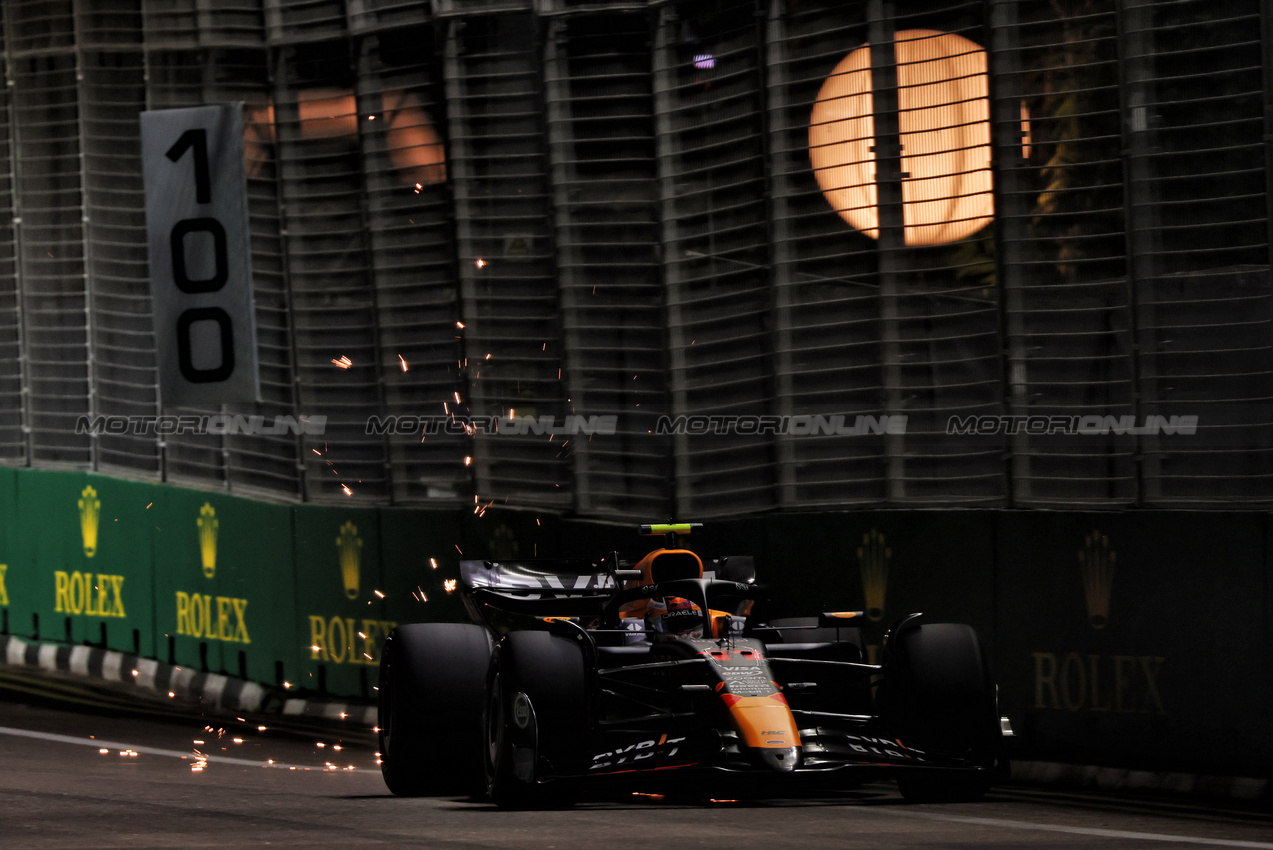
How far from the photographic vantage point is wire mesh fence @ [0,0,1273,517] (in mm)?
10383

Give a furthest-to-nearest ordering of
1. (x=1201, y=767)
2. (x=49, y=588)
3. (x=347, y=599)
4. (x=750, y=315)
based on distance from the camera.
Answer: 1. (x=49, y=588)
2. (x=347, y=599)
3. (x=750, y=315)
4. (x=1201, y=767)

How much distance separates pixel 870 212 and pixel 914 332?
0.75 metres

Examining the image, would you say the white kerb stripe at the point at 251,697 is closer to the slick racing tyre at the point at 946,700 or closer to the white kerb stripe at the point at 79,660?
the white kerb stripe at the point at 79,660

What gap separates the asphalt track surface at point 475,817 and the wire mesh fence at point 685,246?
1.92 m

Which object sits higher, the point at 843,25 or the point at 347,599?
the point at 843,25

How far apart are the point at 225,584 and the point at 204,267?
2.63 meters

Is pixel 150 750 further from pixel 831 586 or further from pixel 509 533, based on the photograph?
pixel 831 586

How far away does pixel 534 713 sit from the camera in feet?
29.5

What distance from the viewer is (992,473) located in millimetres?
11156

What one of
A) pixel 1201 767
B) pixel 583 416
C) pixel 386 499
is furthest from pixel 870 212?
pixel 386 499

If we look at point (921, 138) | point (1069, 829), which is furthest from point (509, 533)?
point (1069, 829)

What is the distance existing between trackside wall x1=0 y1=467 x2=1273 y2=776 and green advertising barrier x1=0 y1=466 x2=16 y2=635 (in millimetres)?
284

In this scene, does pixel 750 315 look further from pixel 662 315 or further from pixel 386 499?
pixel 386 499

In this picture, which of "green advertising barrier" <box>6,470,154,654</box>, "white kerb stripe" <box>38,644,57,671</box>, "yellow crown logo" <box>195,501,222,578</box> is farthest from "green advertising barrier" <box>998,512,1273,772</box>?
"white kerb stripe" <box>38,644,57,671</box>
